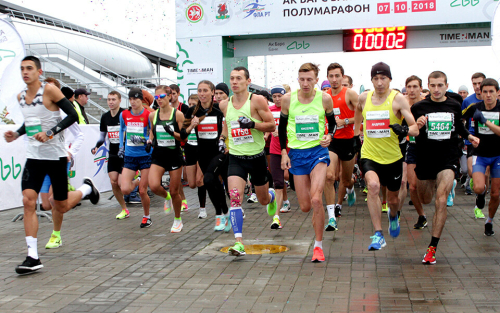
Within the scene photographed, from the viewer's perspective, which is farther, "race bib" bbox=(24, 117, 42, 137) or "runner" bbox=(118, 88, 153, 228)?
"runner" bbox=(118, 88, 153, 228)

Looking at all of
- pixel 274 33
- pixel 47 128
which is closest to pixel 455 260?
pixel 47 128

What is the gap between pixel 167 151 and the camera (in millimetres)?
8203

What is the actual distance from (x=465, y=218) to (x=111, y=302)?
6236mm

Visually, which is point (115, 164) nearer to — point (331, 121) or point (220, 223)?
point (220, 223)

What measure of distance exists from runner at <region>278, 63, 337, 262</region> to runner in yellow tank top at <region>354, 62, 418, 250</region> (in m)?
0.47

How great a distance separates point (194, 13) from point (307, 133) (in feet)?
36.8

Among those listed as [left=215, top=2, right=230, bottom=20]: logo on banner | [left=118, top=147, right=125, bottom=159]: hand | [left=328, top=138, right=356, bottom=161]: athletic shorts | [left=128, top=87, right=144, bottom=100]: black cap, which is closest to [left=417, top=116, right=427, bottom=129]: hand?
[left=328, top=138, right=356, bottom=161]: athletic shorts

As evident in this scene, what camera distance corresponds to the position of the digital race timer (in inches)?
603

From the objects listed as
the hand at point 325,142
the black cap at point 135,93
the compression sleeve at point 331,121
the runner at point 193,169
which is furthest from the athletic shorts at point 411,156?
the black cap at point 135,93

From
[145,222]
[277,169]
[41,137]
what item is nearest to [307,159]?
[277,169]

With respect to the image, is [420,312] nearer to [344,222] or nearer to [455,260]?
[455,260]

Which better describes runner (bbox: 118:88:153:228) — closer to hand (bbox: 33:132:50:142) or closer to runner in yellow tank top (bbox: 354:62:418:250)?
hand (bbox: 33:132:50:142)

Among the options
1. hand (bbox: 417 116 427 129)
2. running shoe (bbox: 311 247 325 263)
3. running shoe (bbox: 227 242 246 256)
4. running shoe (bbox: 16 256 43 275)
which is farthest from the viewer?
hand (bbox: 417 116 427 129)

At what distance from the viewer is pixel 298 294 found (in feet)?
15.5
